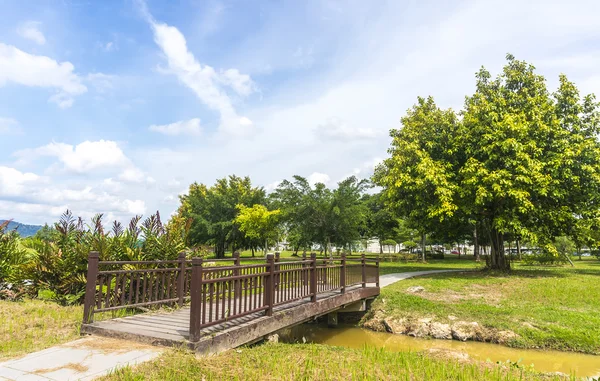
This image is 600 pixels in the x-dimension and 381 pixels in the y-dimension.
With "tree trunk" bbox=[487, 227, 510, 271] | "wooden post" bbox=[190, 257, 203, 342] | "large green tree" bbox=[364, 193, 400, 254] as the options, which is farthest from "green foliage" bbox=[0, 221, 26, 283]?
"large green tree" bbox=[364, 193, 400, 254]

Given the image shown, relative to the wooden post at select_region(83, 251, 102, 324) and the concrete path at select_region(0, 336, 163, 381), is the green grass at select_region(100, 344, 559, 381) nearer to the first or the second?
the concrete path at select_region(0, 336, 163, 381)

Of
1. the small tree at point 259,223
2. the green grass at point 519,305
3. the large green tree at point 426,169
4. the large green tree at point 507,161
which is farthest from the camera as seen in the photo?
the small tree at point 259,223

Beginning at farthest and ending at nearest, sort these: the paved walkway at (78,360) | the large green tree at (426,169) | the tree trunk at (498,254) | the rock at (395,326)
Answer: the tree trunk at (498,254)
the large green tree at (426,169)
the rock at (395,326)
the paved walkway at (78,360)

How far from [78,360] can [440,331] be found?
26.9 feet

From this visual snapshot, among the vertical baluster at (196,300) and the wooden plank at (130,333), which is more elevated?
the vertical baluster at (196,300)

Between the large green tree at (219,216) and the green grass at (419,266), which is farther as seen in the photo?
the large green tree at (219,216)

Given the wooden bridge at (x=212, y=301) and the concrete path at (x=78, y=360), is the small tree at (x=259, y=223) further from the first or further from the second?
the concrete path at (x=78, y=360)

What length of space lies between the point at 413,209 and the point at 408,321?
769 centimetres

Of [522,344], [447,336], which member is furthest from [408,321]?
[522,344]

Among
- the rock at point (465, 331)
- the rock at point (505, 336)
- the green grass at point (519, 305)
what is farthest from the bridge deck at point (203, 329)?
the rock at point (505, 336)

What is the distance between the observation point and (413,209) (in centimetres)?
1664

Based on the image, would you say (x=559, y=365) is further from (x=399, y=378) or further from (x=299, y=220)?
(x=299, y=220)

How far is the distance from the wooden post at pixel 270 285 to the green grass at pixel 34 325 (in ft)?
9.79

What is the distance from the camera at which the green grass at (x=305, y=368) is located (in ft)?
13.6
